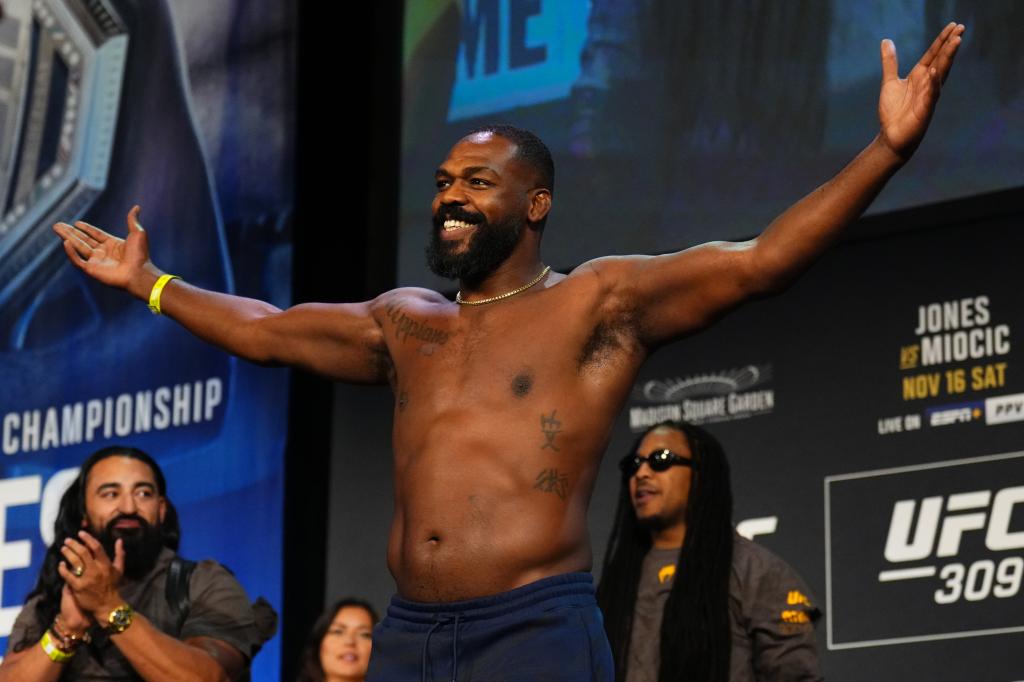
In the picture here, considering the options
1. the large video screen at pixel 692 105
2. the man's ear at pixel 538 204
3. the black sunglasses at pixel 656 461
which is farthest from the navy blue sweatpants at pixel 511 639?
the large video screen at pixel 692 105

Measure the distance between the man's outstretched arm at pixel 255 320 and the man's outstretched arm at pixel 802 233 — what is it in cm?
63

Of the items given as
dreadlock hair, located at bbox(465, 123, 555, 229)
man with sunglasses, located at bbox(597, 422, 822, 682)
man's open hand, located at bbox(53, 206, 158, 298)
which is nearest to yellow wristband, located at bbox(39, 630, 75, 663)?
man's open hand, located at bbox(53, 206, 158, 298)

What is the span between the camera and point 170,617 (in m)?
4.52

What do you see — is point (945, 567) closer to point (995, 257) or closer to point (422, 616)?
point (995, 257)

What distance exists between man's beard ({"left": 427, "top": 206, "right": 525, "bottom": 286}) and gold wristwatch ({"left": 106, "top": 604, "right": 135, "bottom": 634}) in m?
1.39

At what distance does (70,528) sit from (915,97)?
2.71 metres

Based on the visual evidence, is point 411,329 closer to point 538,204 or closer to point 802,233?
point 538,204

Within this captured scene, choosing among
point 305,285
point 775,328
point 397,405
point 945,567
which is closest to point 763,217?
point 775,328

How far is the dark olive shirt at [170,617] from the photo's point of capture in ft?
14.5

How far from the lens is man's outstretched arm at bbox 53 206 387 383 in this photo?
3.54 metres

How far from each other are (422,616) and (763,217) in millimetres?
3031

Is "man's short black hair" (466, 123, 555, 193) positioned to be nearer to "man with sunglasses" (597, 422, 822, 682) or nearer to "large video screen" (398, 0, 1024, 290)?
"man with sunglasses" (597, 422, 822, 682)

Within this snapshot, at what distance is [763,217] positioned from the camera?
589 centimetres

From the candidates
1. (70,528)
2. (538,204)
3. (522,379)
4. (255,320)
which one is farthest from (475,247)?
(70,528)
